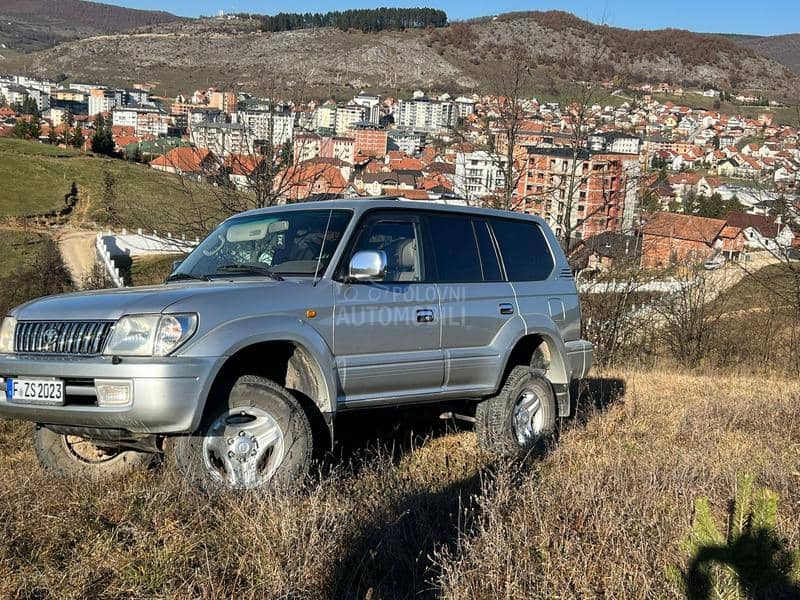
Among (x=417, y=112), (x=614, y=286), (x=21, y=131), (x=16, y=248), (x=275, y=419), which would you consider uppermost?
(x=417, y=112)

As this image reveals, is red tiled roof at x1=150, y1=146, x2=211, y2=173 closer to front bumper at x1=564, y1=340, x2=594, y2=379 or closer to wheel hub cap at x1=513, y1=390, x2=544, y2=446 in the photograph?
front bumper at x1=564, y1=340, x2=594, y2=379

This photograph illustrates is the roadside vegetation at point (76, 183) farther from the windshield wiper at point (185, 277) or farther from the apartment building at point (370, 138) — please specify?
the apartment building at point (370, 138)

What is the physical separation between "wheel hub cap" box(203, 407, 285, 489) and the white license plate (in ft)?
2.86

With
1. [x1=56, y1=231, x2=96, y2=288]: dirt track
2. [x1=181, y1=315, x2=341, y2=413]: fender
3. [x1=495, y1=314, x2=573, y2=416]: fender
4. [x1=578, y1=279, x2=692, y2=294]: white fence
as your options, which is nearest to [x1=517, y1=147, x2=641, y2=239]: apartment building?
[x1=578, y1=279, x2=692, y2=294]: white fence

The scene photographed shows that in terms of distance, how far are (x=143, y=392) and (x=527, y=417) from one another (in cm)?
345

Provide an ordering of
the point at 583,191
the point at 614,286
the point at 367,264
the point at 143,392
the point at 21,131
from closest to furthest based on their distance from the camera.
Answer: the point at 143,392 → the point at 367,264 → the point at 614,286 → the point at 583,191 → the point at 21,131

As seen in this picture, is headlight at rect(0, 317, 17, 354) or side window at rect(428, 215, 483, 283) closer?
headlight at rect(0, 317, 17, 354)

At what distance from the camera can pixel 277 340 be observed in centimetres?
489

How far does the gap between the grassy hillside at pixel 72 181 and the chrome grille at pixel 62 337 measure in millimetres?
51002

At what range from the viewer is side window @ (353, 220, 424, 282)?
572 cm

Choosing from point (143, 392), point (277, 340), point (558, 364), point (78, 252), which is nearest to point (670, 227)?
point (558, 364)

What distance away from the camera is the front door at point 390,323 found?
527 cm

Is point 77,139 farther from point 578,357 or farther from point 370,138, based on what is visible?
point 578,357

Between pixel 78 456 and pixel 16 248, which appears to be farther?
pixel 16 248
